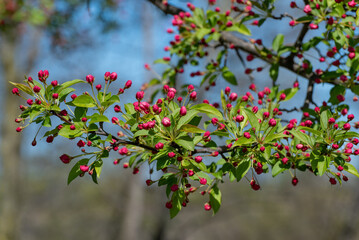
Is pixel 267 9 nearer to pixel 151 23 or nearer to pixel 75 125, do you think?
pixel 75 125

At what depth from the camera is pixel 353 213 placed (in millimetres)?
8531

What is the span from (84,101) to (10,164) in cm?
980

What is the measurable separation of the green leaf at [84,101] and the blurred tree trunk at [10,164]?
28.9 feet

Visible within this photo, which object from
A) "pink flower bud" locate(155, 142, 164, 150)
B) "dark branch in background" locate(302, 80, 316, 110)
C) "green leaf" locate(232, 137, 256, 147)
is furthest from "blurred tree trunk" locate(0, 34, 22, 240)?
"green leaf" locate(232, 137, 256, 147)

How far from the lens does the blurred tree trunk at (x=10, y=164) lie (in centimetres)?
968

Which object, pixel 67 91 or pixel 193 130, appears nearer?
pixel 193 130

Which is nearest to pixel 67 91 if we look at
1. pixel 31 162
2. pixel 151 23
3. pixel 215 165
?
pixel 215 165

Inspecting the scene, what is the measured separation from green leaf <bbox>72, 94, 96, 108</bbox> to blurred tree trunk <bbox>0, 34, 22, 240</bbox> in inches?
347

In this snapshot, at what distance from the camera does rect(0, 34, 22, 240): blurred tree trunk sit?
9680mm

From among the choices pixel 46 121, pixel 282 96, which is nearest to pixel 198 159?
pixel 46 121

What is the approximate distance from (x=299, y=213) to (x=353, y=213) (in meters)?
9.20

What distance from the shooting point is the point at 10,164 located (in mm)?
10062

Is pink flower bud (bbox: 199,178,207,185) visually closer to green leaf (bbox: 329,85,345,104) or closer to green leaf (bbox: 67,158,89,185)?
green leaf (bbox: 67,158,89,185)

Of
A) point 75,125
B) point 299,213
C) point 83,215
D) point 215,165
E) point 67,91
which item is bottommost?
point 83,215
